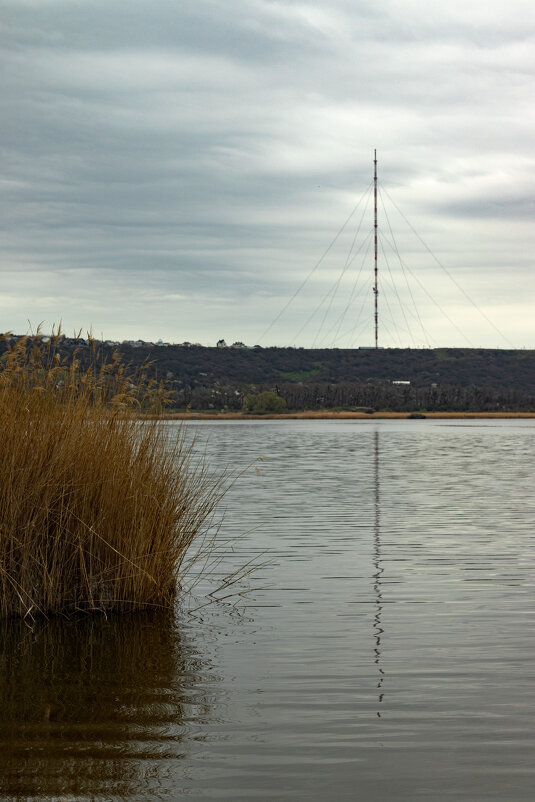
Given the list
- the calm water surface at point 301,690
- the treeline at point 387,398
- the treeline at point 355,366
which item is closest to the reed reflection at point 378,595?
the calm water surface at point 301,690

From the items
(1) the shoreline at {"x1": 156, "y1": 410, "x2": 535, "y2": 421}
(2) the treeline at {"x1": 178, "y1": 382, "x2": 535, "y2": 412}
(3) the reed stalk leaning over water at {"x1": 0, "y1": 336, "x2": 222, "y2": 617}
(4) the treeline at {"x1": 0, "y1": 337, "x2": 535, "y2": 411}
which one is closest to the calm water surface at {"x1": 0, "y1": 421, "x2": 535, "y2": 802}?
(3) the reed stalk leaning over water at {"x1": 0, "y1": 336, "x2": 222, "y2": 617}

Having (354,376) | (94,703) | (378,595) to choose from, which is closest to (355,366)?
(354,376)

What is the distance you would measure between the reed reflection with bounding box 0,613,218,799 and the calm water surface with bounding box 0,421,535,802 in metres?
0.02

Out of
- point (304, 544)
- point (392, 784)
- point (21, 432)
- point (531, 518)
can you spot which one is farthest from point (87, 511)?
point (531, 518)

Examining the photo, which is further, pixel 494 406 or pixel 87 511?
pixel 494 406

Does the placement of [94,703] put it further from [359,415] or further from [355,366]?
[355,366]

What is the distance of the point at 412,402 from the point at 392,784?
143034 mm

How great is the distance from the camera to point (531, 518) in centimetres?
1980

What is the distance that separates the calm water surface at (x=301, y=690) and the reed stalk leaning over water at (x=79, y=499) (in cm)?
43

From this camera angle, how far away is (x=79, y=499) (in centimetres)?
998

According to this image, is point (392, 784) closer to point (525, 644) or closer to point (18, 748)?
point (18, 748)

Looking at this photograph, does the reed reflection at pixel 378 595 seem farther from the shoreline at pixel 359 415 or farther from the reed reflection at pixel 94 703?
the shoreline at pixel 359 415

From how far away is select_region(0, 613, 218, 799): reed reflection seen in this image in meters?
5.80

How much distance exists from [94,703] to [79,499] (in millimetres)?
3053
